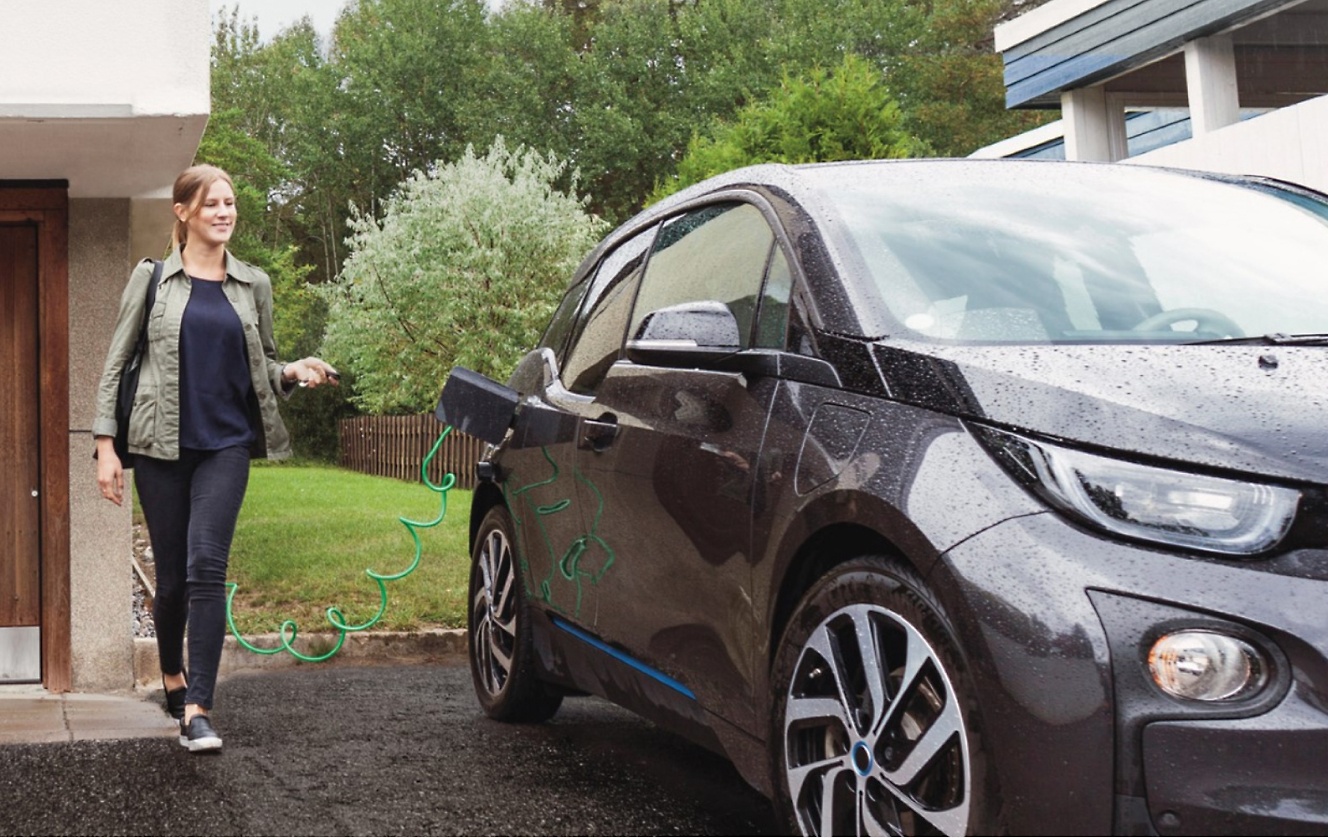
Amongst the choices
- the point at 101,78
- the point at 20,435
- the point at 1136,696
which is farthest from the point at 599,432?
the point at 20,435

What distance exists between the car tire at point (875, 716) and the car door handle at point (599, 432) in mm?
1230

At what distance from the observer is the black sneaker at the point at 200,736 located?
501 centimetres

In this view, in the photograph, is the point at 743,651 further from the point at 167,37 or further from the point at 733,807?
the point at 167,37

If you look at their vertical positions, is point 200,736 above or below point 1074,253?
below

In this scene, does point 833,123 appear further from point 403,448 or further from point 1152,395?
point 403,448

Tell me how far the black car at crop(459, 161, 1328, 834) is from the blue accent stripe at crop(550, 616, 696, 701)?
0.02 meters

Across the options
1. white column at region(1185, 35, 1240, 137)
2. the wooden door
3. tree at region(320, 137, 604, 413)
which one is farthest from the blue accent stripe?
tree at region(320, 137, 604, 413)

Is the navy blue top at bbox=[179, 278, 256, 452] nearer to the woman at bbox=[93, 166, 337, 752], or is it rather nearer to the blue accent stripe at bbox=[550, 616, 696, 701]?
the woman at bbox=[93, 166, 337, 752]

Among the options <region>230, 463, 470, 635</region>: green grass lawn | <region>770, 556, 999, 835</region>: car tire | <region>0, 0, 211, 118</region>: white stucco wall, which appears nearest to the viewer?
<region>770, 556, 999, 835</region>: car tire

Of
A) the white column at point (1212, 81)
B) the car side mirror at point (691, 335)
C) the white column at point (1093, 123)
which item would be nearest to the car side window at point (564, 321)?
the car side mirror at point (691, 335)

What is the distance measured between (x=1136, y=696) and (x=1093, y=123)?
52.3 feet

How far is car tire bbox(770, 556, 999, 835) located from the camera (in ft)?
8.66

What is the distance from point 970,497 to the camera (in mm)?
2662

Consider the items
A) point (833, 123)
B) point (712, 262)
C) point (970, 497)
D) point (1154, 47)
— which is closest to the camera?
point (970, 497)
